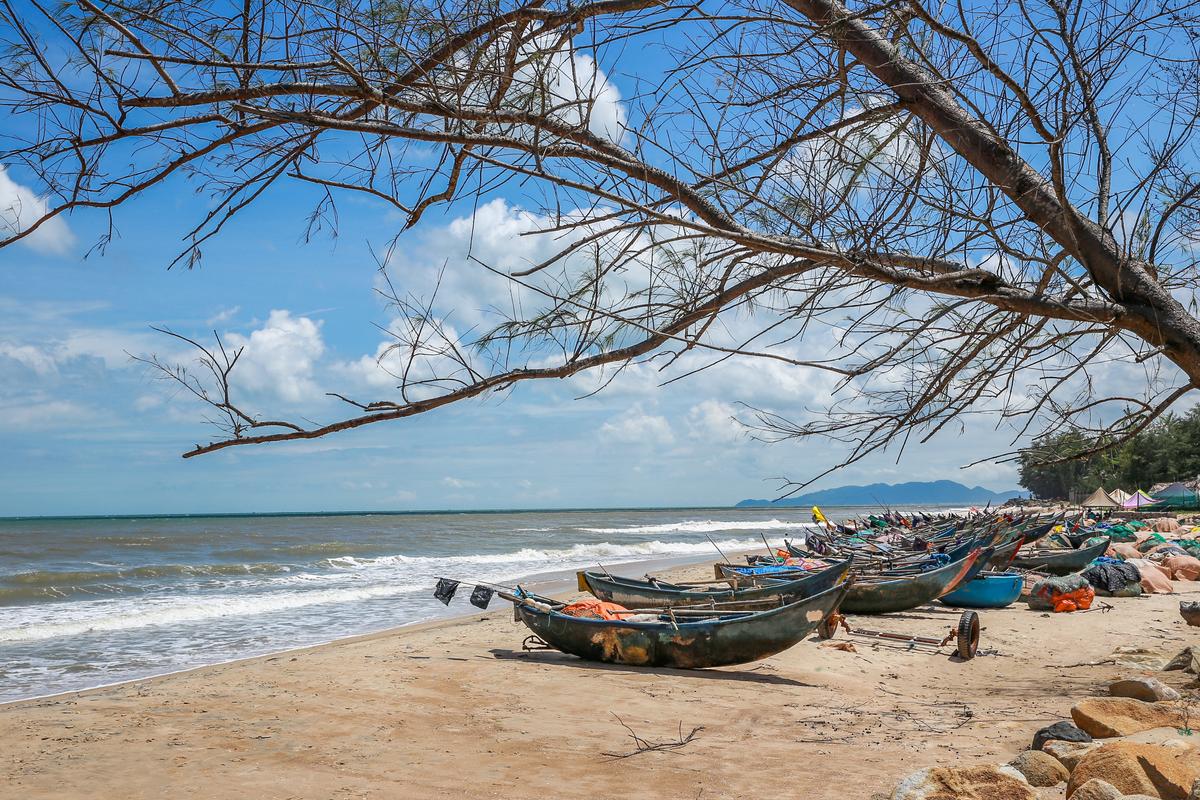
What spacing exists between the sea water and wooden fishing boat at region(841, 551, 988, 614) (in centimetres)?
643

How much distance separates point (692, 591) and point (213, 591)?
1149 cm

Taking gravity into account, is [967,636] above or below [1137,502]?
below

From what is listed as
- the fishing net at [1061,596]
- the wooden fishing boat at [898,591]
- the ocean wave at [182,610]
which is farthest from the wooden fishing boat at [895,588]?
the ocean wave at [182,610]

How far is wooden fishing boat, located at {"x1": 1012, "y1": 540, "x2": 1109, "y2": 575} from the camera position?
51.7ft

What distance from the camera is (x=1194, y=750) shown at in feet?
11.6

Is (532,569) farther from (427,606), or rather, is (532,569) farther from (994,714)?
(994,714)

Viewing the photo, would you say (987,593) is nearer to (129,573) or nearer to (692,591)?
(692,591)

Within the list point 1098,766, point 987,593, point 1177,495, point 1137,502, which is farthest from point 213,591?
point 1177,495

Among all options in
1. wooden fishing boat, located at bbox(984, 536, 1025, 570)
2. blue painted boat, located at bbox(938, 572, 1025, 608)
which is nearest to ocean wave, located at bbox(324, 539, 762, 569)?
wooden fishing boat, located at bbox(984, 536, 1025, 570)

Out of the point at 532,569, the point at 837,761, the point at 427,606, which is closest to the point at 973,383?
the point at 837,761

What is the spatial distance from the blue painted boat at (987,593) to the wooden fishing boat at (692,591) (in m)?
3.59

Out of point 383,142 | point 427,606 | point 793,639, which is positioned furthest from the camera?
point 427,606

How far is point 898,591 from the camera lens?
11547 millimetres

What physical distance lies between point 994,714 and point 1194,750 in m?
2.59
